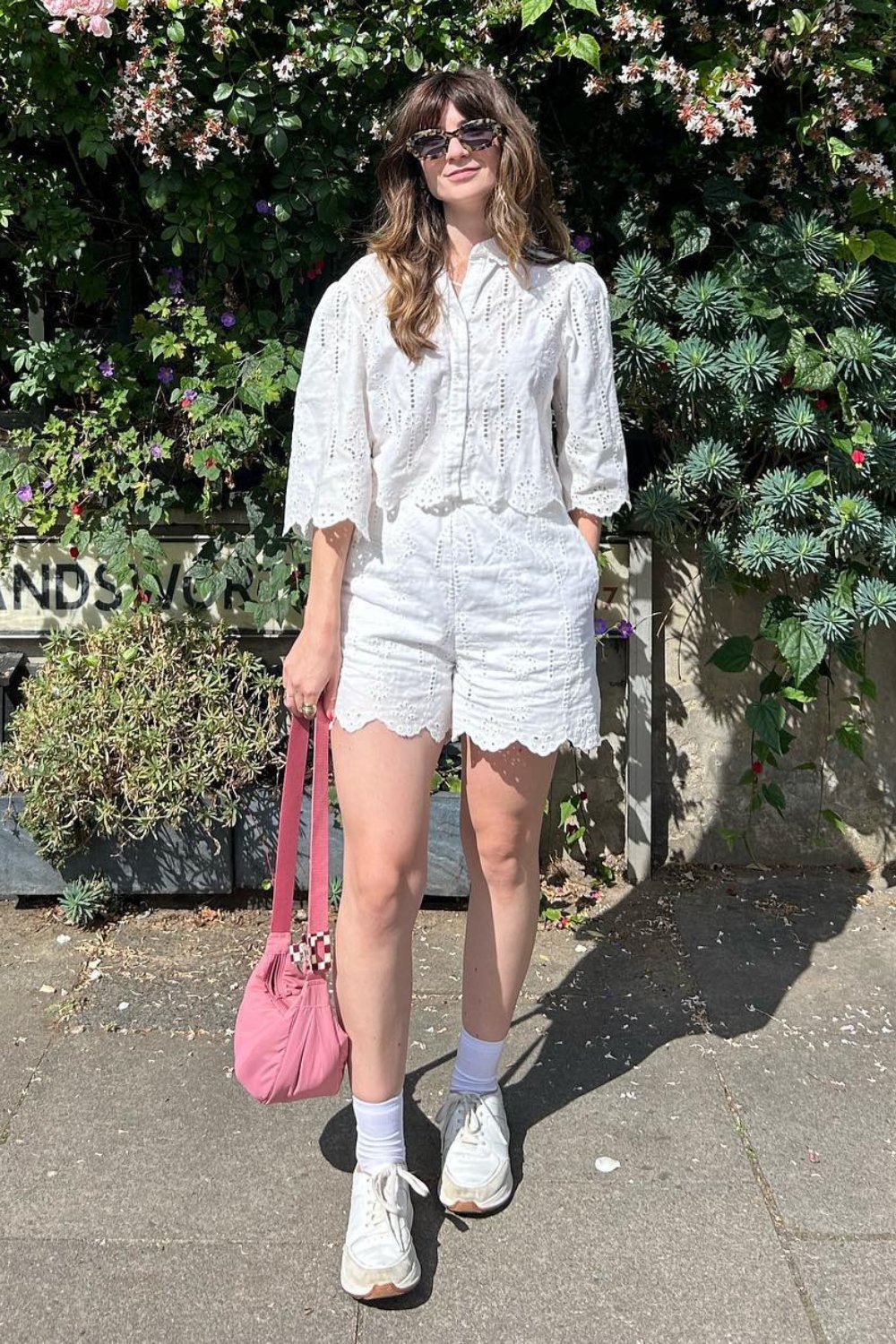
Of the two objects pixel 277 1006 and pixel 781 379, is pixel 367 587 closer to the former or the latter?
pixel 277 1006

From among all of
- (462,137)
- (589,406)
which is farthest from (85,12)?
(589,406)

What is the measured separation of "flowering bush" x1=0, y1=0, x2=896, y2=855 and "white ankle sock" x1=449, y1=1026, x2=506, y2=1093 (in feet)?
4.49

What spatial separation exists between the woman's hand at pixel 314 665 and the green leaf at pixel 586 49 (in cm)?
154

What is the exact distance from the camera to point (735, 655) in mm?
3436

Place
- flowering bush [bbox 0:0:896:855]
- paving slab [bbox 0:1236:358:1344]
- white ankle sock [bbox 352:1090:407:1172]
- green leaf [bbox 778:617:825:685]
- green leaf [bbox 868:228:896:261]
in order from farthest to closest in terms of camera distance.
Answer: green leaf [bbox 778:617:825:685] < green leaf [bbox 868:228:896:261] < flowering bush [bbox 0:0:896:855] < white ankle sock [bbox 352:1090:407:1172] < paving slab [bbox 0:1236:358:1344]

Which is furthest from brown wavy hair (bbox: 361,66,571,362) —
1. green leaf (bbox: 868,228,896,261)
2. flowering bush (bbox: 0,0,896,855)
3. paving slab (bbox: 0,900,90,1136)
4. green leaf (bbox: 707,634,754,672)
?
paving slab (bbox: 0,900,90,1136)

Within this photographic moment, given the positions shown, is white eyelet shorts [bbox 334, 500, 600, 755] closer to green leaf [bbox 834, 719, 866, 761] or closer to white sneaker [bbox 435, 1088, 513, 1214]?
white sneaker [bbox 435, 1088, 513, 1214]

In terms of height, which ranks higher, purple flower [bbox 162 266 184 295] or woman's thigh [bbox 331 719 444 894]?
purple flower [bbox 162 266 184 295]

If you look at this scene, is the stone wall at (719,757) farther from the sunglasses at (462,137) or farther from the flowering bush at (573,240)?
the sunglasses at (462,137)

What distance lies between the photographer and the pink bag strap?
2.23 meters

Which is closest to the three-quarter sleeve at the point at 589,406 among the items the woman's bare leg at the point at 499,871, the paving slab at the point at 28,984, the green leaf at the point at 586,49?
the woman's bare leg at the point at 499,871

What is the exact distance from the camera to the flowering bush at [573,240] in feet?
9.35

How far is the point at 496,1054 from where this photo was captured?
2.43 meters

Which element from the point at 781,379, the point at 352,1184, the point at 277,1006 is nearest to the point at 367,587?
the point at 277,1006
